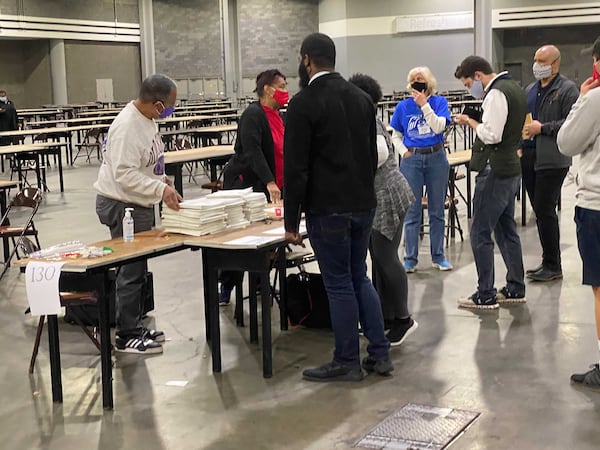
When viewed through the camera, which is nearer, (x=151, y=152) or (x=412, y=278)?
(x=151, y=152)

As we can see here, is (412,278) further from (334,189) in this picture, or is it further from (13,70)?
(13,70)

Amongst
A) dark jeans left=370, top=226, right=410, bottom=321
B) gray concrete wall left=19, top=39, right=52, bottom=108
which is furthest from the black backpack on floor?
gray concrete wall left=19, top=39, right=52, bottom=108

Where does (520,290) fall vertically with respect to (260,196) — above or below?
below

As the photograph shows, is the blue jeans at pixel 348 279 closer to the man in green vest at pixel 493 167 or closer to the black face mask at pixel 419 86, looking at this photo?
the man in green vest at pixel 493 167

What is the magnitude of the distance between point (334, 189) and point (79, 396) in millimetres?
1581

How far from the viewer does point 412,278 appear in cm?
632

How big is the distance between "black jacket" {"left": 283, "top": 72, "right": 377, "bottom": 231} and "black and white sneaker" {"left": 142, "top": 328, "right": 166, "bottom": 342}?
136 centimetres

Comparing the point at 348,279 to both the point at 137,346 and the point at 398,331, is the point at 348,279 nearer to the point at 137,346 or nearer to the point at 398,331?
the point at 398,331

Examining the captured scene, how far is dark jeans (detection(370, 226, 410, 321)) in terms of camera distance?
15.0 ft

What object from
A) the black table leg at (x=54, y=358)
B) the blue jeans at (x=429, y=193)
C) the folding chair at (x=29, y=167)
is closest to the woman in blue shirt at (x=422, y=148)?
the blue jeans at (x=429, y=193)

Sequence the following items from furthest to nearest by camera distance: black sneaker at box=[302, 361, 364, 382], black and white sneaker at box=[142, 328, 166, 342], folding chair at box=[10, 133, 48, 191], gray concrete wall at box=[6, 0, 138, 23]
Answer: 1. gray concrete wall at box=[6, 0, 138, 23]
2. folding chair at box=[10, 133, 48, 191]
3. black and white sneaker at box=[142, 328, 166, 342]
4. black sneaker at box=[302, 361, 364, 382]

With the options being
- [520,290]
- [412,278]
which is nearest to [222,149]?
[412,278]

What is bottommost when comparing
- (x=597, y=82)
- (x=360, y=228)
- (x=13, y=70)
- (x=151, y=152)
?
(x=360, y=228)

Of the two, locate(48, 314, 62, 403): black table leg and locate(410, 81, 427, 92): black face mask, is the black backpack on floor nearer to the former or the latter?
locate(48, 314, 62, 403): black table leg
